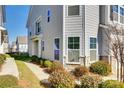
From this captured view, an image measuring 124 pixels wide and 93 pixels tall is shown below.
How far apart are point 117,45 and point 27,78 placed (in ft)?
12.0

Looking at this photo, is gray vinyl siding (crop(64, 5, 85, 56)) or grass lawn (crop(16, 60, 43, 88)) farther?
gray vinyl siding (crop(64, 5, 85, 56))

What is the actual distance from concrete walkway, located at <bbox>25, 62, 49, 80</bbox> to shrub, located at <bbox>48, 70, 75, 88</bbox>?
61 centimetres

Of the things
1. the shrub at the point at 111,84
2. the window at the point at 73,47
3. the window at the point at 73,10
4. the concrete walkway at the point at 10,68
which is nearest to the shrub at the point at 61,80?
the shrub at the point at 111,84

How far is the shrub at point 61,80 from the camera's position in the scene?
7680 millimetres

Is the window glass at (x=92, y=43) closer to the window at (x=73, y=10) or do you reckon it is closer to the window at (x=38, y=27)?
the window at (x=73, y=10)

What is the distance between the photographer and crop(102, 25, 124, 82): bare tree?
847cm

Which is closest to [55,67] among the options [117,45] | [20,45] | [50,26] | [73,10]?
[20,45]

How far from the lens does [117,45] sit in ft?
28.2

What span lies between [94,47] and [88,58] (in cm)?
58

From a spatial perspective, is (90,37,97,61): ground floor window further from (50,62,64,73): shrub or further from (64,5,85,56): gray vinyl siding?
(50,62,64,73): shrub

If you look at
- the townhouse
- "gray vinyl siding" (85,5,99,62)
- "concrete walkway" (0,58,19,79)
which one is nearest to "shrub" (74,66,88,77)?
"gray vinyl siding" (85,5,99,62)

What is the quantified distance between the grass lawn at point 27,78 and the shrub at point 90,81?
1.59 m
